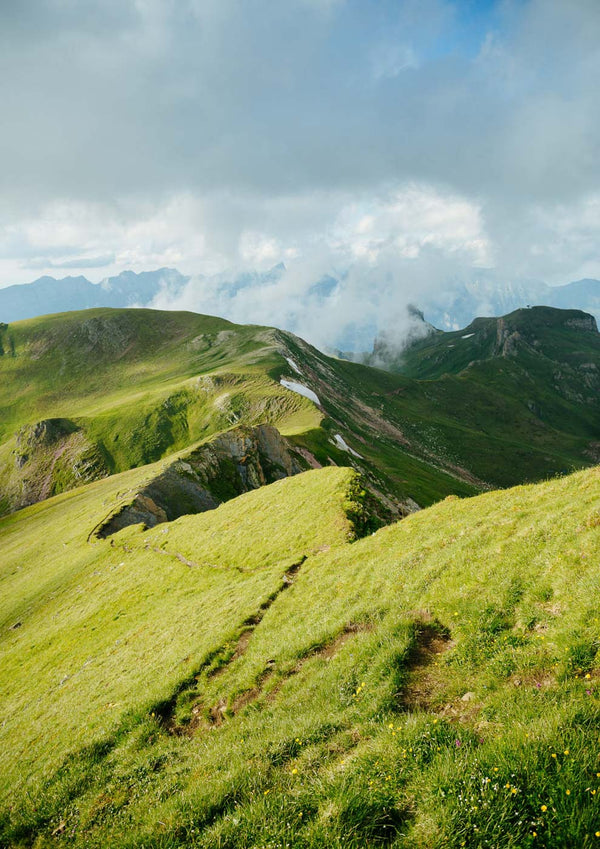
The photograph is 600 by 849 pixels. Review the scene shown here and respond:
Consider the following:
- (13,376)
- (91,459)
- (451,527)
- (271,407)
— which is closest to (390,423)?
(271,407)

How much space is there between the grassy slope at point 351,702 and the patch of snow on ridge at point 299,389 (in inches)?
3606

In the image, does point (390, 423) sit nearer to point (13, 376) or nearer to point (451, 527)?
point (451, 527)

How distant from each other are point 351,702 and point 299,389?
11327cm

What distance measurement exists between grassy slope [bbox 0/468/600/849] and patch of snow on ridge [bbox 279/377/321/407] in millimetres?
91581

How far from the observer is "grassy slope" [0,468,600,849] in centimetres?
629

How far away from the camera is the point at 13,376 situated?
185250 mm

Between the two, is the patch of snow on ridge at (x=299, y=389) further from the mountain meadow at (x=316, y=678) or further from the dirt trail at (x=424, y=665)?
the dirt trail at (x=424, y=665)

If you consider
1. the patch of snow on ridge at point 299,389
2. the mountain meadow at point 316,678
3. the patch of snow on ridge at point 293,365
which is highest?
the patch of snow on ridge at point 293,365

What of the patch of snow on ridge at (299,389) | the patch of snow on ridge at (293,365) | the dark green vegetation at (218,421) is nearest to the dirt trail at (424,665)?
the dark green vegetation at (218,421)

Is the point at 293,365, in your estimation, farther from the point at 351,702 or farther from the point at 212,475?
the point at 351,702

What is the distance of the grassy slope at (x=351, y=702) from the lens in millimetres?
6285

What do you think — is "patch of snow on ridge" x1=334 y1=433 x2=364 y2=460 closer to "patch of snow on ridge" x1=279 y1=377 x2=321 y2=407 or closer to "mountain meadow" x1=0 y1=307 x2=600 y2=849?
"patch of snow on ridge" x1=279 y1=377 x2=321 y2=407

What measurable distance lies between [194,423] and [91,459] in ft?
100.0

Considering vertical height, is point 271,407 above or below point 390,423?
above
